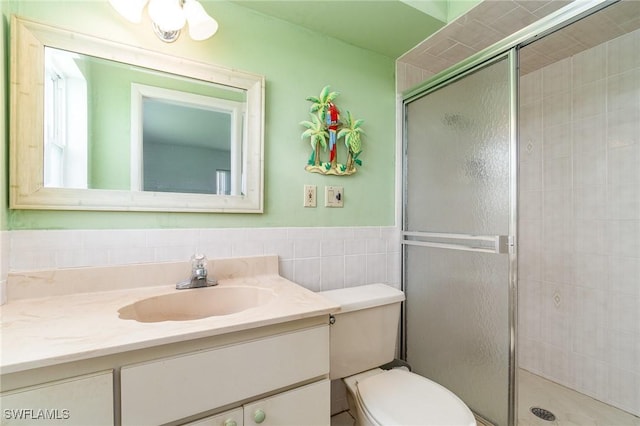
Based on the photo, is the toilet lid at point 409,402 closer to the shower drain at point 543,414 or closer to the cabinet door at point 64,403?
the cabinet door at point 64,403

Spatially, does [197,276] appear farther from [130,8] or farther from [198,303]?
[130,8]

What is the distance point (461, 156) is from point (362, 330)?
99cm

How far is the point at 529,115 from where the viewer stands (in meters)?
2.03

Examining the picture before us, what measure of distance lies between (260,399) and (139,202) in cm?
85

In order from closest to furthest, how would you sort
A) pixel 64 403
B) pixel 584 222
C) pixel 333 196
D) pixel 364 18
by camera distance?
pixel 64 403
pixel 364 18
pixel 333 196
pixel 584 222

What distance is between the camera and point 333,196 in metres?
1.55

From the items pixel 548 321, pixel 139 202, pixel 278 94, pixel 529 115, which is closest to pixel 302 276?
pixel 139 202

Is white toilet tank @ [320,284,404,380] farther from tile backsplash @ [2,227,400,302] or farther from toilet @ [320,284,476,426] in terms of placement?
tile backsplash @ [2,227,400,302]

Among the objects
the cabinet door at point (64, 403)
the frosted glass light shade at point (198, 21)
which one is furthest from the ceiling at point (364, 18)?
the cabinet door at point (64, 403)

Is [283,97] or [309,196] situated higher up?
[283,97]

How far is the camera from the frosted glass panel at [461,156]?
127 cm

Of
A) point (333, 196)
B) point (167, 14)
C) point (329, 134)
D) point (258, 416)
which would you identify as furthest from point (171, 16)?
point (258, 416)

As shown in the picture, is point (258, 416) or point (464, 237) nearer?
point (258, 416)

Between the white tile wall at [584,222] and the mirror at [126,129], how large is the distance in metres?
1.92
